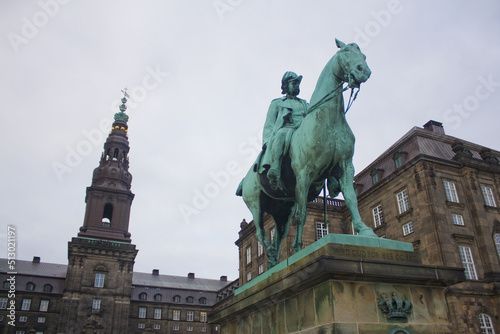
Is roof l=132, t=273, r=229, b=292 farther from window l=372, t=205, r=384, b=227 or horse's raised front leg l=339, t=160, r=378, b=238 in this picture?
horse's raised front leg l=339, t=160, r=378, b=238

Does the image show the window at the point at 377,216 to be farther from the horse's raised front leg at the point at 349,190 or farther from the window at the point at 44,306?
the window at the point at 44,306

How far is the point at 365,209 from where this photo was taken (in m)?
38.7

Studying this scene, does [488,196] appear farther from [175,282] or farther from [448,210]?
[175,282]

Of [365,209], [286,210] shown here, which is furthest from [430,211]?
[286,210]

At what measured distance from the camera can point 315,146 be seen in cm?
663

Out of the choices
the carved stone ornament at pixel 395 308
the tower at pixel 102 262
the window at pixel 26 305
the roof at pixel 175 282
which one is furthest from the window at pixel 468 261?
the window at pixel 26 305

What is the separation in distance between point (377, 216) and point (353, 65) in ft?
107

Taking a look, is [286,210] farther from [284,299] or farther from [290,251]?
[290,251]

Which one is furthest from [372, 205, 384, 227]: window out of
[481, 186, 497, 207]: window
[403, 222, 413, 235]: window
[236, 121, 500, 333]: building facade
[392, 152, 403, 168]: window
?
[481, 186, 497, 207]: window

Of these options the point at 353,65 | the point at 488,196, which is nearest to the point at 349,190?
the point at 353,65

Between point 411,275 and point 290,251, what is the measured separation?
3233 cm

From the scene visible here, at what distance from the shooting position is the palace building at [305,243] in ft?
97.5

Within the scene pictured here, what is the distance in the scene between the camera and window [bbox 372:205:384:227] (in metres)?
36.3

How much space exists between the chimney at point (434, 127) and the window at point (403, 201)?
9.27 meters
